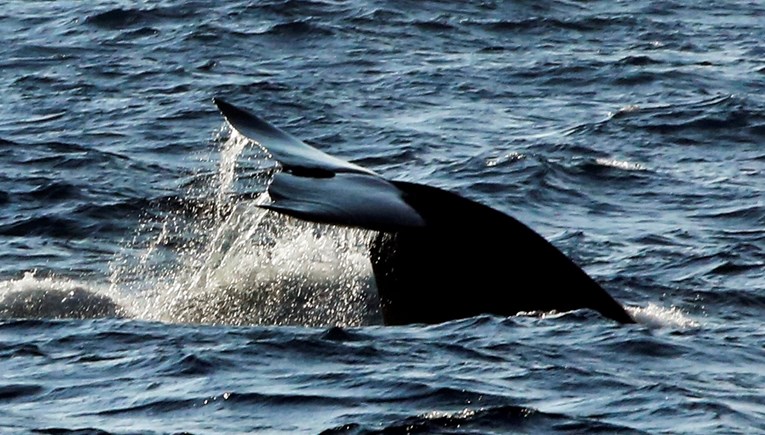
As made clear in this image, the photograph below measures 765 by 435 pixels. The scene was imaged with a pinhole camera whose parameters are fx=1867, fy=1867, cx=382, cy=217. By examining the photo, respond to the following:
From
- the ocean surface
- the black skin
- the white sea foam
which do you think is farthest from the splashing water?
the white sea foam

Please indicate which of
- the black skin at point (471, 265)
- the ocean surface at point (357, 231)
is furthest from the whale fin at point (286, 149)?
the ocean surface at point (357, 231)

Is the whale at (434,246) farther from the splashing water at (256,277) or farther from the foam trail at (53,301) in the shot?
the foam trail at (53,301)

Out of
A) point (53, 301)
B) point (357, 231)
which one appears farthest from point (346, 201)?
point (357, 231)

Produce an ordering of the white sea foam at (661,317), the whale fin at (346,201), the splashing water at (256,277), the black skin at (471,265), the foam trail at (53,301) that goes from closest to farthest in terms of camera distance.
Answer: the whale fin at (346,201) → the black skin at (471,265) → the white sea foam at (661,317) → the splashing water at (256,277) → the foam trail at (53,301)

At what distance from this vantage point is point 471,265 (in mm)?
8133

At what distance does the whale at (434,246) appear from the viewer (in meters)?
7.73

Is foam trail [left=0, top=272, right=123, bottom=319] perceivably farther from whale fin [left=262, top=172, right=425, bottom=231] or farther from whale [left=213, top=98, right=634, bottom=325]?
whale fin [left=262, top=172, right=425, bottom=231]

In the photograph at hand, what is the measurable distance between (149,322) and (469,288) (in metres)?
1.96

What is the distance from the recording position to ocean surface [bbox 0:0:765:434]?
788 centimetres

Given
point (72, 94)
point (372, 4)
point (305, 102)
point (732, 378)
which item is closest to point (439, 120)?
point (305, 102)

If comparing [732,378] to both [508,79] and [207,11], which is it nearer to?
[508,79]

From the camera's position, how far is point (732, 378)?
831 centimetres

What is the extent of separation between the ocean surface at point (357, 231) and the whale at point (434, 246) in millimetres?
91

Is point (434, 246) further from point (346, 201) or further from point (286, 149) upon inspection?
point (286, 149)
